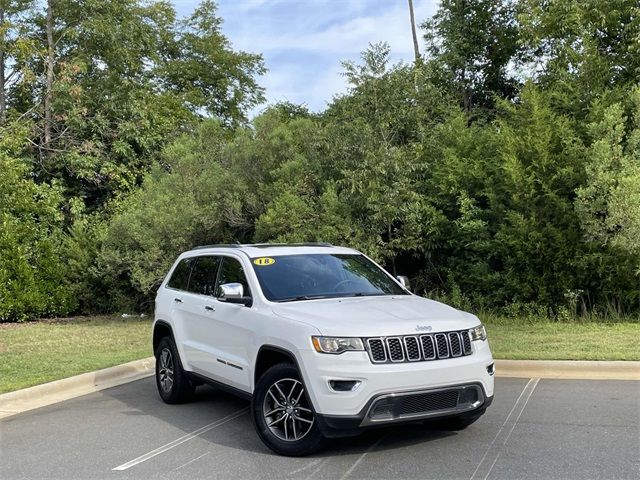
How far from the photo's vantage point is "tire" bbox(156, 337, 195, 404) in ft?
24.3

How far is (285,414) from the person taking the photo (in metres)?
5.43

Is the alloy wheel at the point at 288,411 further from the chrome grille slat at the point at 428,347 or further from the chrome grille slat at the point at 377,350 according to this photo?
the chrome grille slat at the point at 428,347

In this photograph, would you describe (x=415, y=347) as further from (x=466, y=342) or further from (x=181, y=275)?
(x=181, y=275)

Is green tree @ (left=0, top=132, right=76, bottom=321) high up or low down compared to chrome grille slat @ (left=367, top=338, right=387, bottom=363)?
up

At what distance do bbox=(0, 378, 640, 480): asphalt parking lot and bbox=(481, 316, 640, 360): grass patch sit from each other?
4.03 ft

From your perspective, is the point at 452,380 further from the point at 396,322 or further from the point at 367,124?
the point at 367,124

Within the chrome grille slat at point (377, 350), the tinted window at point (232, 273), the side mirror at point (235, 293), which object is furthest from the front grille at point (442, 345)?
the tinted window at point (232, 273)

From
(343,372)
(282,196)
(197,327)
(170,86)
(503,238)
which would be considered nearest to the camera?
(343,372)

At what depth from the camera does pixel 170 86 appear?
3397cm

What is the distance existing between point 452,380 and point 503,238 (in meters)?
8.07

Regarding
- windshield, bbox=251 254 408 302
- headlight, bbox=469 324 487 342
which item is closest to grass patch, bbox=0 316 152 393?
windshield, bbox=251 254 408 302

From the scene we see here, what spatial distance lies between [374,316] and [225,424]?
88.9 inches

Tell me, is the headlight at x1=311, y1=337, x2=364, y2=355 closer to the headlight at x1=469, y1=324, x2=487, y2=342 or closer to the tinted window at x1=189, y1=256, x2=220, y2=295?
the headlight at x1=469, y1=324, x2=487, y2=342

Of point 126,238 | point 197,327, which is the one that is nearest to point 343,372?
point 197,327
